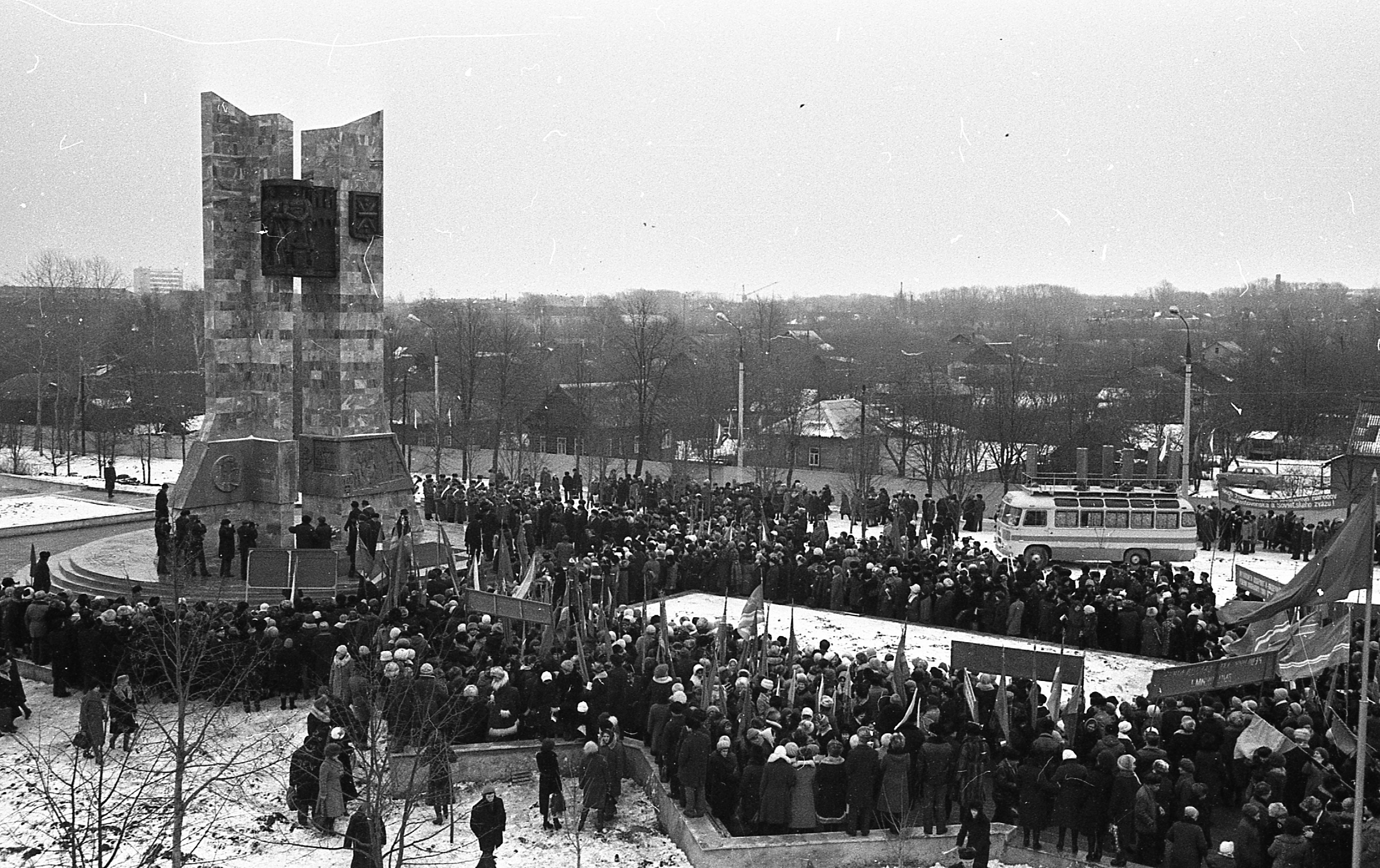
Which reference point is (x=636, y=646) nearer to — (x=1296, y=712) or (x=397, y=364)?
(x=1296, y=712)

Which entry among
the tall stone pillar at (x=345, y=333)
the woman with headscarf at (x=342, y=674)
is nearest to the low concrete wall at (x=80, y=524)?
the tall stone pillar at (x=345, y=333)

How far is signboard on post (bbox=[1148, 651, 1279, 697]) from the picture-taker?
47.8 feet

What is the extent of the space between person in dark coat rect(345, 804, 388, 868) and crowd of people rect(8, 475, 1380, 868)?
0.27ft

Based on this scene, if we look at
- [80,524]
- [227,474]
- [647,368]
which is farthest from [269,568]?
[647,368]

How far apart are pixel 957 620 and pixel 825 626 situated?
233 centimetres

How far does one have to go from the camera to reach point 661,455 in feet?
187

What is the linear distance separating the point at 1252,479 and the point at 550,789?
3866 cm

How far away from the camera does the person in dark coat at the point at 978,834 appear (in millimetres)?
12383

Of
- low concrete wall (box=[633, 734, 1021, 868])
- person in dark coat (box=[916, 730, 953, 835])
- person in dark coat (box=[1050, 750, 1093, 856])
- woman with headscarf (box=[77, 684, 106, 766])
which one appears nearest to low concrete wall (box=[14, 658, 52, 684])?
woman with headscarf (box=[77, 684, 106, 766])

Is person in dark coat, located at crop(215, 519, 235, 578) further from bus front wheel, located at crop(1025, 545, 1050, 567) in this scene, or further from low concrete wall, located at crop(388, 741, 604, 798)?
bus front wheel, located at crop(1025, 545, 1050, 567)

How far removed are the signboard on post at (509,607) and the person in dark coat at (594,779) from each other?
3.77 meters

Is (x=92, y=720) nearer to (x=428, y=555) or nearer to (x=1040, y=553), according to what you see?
(x=428, y=555)

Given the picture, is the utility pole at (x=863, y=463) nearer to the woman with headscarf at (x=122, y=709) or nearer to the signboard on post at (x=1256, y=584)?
the signboard on post at (x=1256, y=584)

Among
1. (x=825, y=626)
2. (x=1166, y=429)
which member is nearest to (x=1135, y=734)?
(x=825, y=626)
